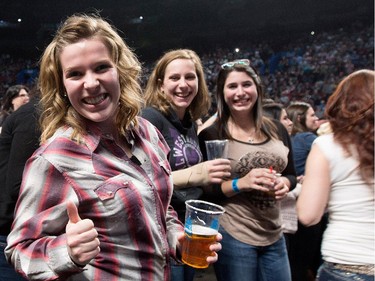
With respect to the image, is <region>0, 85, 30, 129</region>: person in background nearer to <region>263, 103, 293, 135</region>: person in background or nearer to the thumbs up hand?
<region>263, 103, 293, 135</region>: person in background

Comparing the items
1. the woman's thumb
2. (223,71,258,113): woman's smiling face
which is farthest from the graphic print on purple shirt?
the woman's thumb

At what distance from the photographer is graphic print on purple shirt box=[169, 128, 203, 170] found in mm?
1802

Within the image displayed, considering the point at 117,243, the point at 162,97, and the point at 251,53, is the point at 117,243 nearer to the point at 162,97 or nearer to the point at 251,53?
the point at 162,97

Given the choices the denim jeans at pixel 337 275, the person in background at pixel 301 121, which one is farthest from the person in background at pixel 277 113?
the denim jeans at pixel 337 275

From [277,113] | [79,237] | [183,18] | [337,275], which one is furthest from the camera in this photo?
[183,18]

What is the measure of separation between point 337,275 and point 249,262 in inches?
19.5

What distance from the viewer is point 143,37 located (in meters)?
17.0

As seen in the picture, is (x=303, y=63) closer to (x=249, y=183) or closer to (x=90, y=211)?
(x=249, y=183)

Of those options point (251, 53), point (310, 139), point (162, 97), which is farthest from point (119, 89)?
point (251, 53)

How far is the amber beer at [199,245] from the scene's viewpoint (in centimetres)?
116

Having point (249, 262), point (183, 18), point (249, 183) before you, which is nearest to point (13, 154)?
point (249, 183)

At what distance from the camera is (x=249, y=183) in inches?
69.5

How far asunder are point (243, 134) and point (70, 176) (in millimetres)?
1207

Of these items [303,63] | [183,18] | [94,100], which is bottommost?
[94,100]
